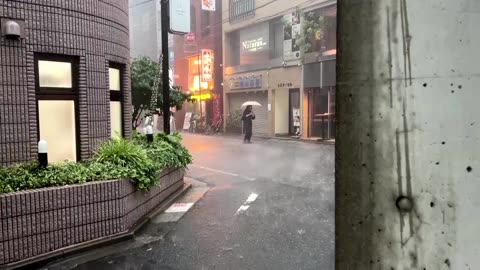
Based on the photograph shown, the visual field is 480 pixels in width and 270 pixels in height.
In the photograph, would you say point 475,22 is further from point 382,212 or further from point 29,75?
point 29,75

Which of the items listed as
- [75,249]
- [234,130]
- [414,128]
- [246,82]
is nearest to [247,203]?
[75,249]

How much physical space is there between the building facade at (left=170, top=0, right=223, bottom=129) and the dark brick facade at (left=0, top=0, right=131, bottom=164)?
21808mm

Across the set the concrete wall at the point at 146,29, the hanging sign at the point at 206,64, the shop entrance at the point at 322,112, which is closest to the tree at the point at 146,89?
the shop entrance at the point at 322,112

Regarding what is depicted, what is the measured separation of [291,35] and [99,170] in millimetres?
19887

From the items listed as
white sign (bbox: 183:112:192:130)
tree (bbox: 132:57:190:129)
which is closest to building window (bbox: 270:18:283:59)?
white sign (bbox: 183:112:192:130)

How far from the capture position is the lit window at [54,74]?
677cm

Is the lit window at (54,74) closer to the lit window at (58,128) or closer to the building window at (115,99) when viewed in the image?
the lit window at (58,128)

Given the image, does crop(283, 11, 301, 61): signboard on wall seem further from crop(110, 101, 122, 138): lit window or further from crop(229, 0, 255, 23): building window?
crop(110, 101, 122, 138): lit window

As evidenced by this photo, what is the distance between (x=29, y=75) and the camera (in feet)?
21.1

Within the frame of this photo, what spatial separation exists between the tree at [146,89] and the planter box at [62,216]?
8.05 m

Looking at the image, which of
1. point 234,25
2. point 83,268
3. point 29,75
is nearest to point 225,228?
point 83,268

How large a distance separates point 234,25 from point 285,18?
5.96 m

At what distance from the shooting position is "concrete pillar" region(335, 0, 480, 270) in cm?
184

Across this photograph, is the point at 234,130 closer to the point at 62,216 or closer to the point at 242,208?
the point at 242,208
